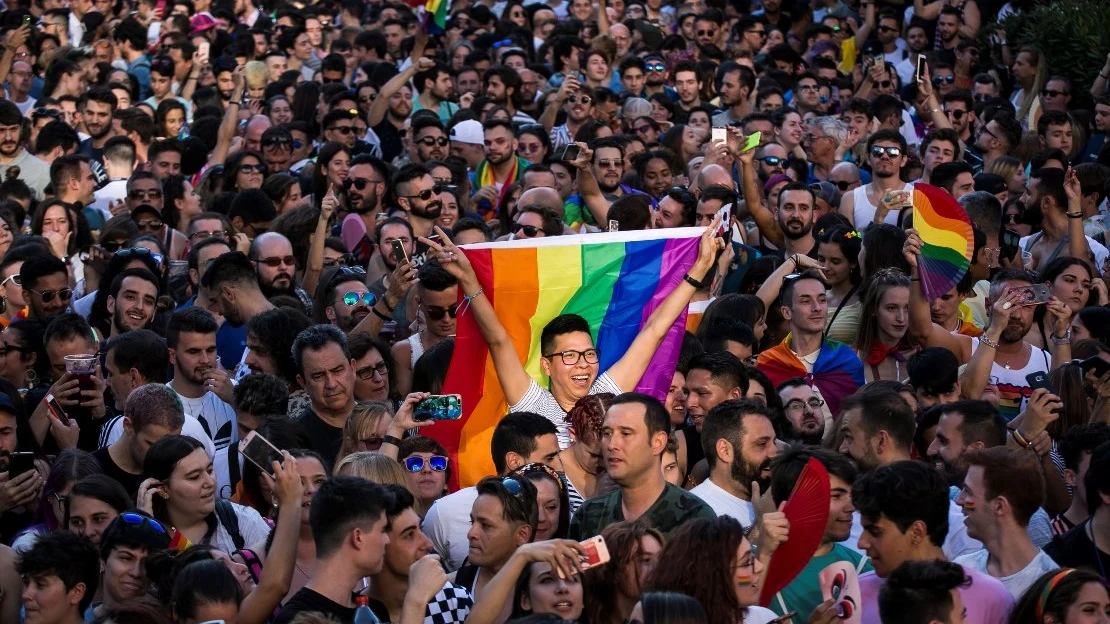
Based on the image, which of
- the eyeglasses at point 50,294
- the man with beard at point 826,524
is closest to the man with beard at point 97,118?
the eyeglasses at point 50,294

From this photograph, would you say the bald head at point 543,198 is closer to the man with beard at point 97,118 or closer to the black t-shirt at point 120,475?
the black t-shirt at point 120,475

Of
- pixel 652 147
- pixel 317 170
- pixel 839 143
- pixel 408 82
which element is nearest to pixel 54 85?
pixel 408 82

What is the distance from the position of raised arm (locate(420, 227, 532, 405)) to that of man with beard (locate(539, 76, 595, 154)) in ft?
19.0

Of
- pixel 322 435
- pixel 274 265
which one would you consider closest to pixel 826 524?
pixel 322 435

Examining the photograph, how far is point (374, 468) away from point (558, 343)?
139 centimetres

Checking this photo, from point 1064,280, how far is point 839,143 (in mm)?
3891

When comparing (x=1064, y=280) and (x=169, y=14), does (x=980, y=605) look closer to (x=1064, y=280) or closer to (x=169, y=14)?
(x=1064, y=280)

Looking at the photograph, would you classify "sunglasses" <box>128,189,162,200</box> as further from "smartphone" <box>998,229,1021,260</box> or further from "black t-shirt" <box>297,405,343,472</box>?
"smartphone" <box>998,229,1021,260</box>

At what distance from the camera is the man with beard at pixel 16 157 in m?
13.3

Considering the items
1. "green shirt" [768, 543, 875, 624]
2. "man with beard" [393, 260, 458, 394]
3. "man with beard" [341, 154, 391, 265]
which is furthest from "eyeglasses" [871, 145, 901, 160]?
"green shirt" [768, 543, 875, 624]

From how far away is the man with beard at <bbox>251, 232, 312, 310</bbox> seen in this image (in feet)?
32.9

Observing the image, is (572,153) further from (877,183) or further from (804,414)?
(804,414)

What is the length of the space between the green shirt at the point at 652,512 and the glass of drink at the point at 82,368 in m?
2.84

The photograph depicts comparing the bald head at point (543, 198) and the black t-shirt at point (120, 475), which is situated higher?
the black t-shirt at point (120, 475)
